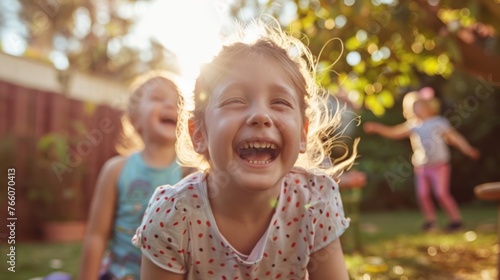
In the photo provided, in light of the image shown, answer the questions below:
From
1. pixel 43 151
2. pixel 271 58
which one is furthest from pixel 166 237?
pixel 43 151

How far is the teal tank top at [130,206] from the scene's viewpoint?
7.81 feet

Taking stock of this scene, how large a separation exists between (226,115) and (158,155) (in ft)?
4.00

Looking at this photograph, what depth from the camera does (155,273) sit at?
154cm

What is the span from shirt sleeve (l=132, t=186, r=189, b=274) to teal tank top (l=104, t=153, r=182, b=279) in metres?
0.84

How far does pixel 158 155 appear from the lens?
2586 mm

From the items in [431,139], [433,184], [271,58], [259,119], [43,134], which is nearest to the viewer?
[259,119]

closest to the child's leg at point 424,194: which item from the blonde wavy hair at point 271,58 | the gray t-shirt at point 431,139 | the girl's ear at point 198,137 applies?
the gray t-shirt at point 431,139

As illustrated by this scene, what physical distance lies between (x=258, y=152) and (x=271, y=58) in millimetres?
236

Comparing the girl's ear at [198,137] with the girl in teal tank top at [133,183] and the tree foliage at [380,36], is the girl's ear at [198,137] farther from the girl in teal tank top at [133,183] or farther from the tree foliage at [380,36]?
the tree foliage at [380,36]

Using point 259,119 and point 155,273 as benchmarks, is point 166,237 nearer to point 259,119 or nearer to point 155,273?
point 155,273

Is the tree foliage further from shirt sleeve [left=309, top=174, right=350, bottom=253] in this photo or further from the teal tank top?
shirt sleeve [left=309, top=174, right=350, bottom=253]

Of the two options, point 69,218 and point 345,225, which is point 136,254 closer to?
point 345,225

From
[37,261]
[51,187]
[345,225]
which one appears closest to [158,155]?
[345,225]

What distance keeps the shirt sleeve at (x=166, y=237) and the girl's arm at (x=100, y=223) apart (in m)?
0.83
